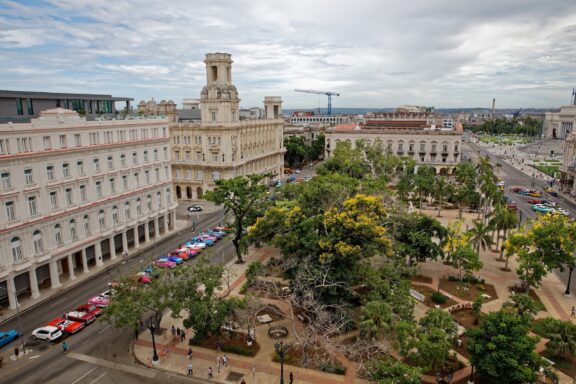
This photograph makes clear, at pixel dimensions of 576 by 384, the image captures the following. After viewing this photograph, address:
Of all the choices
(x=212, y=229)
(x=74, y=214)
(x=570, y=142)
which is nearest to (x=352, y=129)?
(x=570, y=142)

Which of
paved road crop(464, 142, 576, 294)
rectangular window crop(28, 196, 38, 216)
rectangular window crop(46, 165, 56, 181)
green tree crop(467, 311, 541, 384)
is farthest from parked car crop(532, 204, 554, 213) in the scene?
rectangular window crop(28, 196, 38, 216)

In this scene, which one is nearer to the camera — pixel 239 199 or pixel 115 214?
pixel 239 199

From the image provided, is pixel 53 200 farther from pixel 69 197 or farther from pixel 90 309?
pixel 90 309

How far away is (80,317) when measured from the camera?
131 feet

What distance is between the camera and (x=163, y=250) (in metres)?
60.8

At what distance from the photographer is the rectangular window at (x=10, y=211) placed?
135ft

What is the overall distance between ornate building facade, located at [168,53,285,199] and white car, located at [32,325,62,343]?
2143 inches

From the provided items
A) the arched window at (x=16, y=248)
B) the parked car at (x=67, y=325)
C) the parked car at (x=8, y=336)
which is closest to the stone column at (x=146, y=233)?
the arched window at (x=16, y=248)

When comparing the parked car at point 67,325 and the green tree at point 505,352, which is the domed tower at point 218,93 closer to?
the parked car at point 67,325

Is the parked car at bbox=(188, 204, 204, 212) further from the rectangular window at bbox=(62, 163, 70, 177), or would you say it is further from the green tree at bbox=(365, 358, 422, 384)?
the green tree at bbox=(365, 358, 422, 384)

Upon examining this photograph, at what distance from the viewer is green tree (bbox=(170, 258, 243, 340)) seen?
33781mm

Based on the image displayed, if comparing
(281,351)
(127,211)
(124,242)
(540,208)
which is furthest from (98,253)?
(540,208)

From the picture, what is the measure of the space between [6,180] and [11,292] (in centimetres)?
1140

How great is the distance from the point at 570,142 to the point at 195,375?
110188 mm
